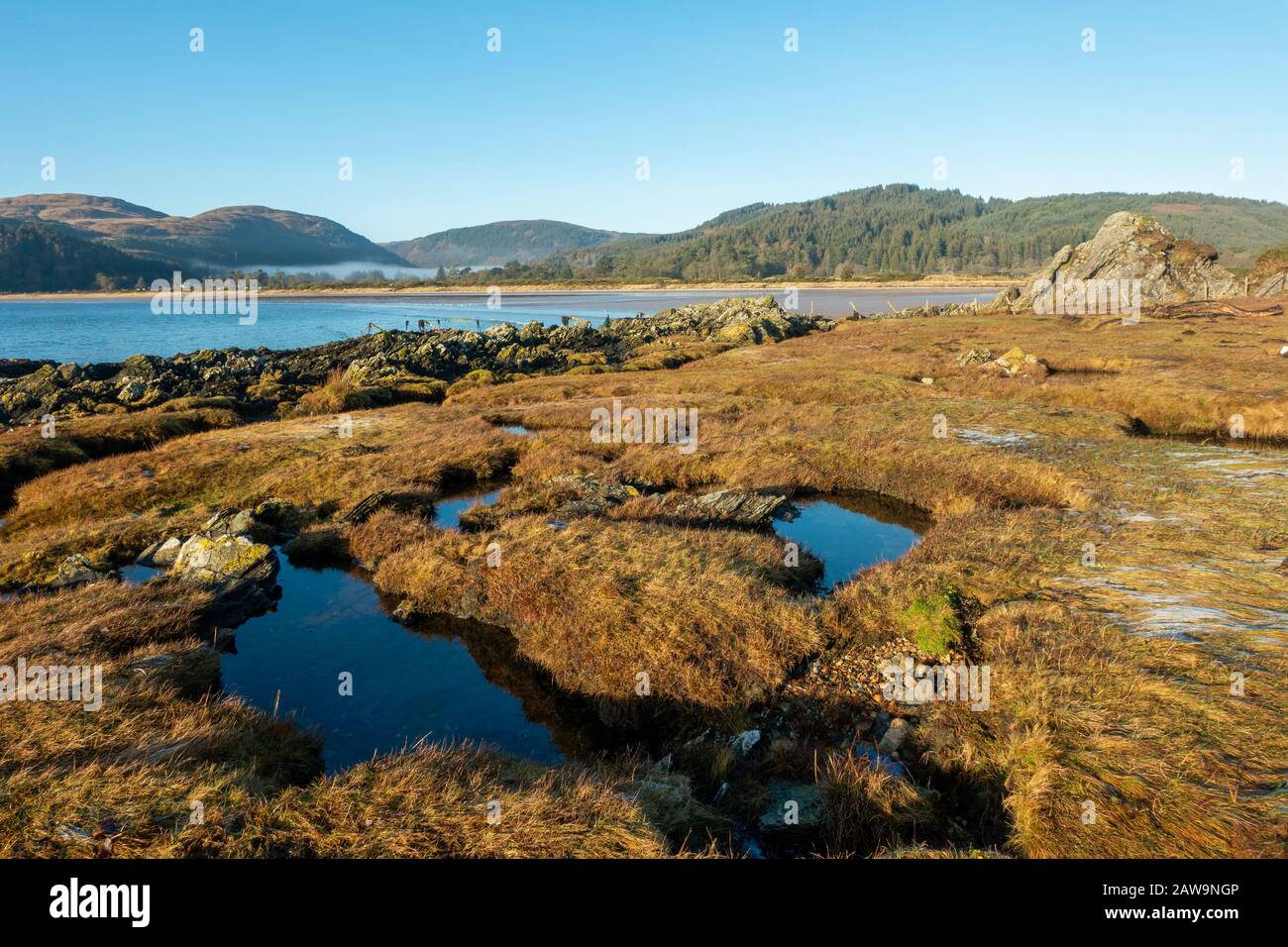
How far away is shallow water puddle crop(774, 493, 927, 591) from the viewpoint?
18250 millimetres

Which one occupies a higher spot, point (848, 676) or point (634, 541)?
point (634, 541)

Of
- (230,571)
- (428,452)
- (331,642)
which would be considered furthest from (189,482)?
(331,642)

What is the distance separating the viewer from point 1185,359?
43312mm

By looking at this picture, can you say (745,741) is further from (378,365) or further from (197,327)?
(197,327)

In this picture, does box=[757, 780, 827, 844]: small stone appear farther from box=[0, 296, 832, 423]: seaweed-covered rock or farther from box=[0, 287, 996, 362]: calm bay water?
box=[0, 287, 996, 362]: calm bay water

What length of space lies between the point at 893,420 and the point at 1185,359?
28762 mm

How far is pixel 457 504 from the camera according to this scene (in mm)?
24891

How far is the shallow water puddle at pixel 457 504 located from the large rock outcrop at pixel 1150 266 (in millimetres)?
93492

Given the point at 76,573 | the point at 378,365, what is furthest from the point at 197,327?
the point at 76,573

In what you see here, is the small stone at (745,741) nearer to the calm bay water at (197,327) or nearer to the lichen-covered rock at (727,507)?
the lichen-covered rock at (727,507)

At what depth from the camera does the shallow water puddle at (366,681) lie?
11.7 meters

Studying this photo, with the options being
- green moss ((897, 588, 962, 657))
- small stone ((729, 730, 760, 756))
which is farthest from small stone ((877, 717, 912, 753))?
green moss ((897, 588, 962, 657))

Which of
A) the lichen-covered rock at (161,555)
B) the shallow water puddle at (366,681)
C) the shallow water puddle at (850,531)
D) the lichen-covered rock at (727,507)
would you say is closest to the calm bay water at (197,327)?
the lichen-covered rock at (161,555)
